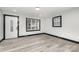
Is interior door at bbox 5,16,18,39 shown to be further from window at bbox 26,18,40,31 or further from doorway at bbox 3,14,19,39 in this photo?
window at bbox 26,18,40,31

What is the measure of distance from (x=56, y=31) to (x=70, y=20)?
1821 mm

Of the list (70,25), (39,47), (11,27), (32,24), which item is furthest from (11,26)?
(70,25)

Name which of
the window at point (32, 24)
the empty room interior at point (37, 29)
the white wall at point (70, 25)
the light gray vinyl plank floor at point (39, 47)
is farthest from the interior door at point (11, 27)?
the white wall at point (70, 25)

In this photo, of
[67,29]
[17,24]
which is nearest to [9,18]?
[17,24]

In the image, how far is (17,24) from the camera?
5.59 metres

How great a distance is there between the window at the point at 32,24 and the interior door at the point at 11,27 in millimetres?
1221

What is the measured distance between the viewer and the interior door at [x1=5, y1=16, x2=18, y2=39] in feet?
16.3

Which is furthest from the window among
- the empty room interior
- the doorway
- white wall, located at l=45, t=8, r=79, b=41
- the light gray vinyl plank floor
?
the light gray vinyl plank floor

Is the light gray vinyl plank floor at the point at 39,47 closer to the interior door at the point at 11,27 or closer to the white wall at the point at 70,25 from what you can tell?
the white wall at the point at 70,25

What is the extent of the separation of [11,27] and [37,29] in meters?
2.84

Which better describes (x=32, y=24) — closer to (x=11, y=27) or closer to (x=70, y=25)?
(x=11, y=27)

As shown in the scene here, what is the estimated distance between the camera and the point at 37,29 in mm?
7281

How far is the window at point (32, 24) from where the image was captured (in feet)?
21.2
